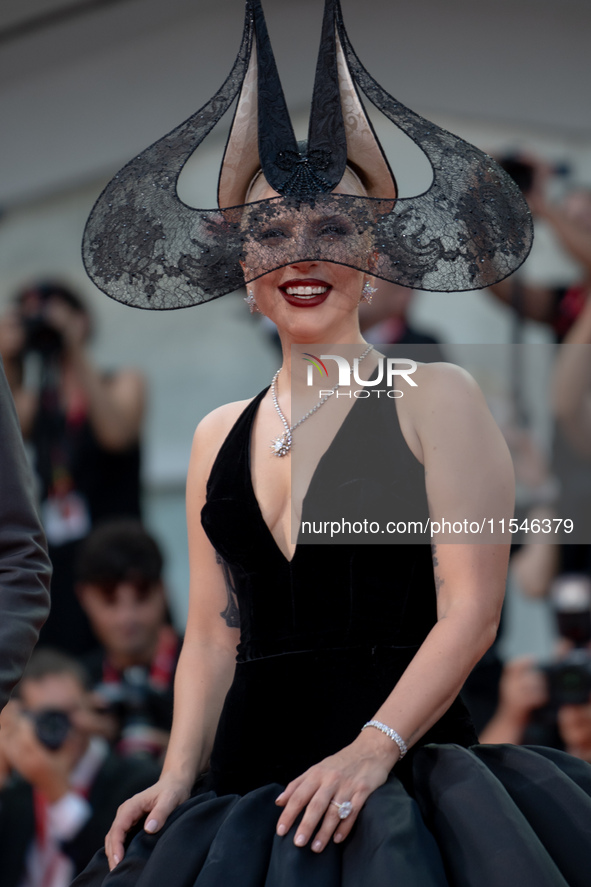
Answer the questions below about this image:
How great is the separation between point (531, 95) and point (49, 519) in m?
2.41

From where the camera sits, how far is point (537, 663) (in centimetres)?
330

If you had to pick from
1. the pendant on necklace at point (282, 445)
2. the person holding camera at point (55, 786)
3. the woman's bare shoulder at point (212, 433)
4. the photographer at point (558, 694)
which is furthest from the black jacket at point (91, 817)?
the pendant on necklace at point (282, 445)

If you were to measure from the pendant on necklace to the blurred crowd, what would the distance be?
1.54 meters

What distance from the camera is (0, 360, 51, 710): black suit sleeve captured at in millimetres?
1437

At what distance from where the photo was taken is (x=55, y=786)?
3.27 meters

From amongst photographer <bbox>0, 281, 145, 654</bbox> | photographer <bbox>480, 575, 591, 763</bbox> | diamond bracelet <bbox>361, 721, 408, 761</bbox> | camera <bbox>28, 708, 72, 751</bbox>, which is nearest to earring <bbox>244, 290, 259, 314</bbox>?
diamond bracelet <bbox>361, 721, 408, 761</bbox>

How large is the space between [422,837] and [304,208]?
3.13 ft

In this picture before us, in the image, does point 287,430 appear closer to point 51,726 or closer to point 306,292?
point 306,292

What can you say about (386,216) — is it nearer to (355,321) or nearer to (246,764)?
(355,321)

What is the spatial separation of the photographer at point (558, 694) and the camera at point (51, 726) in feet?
4.29

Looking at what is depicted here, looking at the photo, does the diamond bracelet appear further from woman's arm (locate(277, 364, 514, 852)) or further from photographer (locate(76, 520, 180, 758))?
photographer (locate(76, 520, 180, 758))

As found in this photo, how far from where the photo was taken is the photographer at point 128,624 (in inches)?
137

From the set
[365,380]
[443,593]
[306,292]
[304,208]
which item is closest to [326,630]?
[443,593]

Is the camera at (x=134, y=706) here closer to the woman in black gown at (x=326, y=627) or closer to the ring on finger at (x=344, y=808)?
the woman in black gown at (x=326, y=627)
